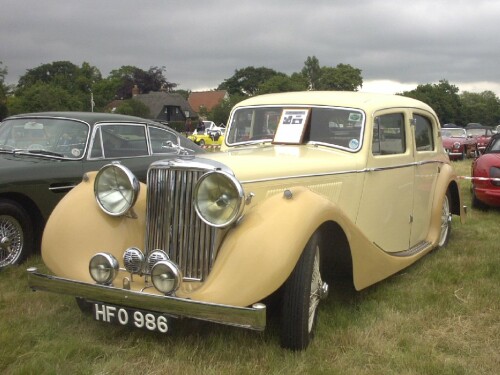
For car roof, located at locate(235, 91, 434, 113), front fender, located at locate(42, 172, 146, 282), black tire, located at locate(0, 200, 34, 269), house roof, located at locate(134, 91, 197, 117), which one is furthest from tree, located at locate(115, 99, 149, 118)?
front fender, located at locate(42, 172, 146, 282)

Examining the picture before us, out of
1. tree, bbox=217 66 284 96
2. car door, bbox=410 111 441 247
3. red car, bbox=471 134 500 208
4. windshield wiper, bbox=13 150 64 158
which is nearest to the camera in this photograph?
car door, bbox=410 111 441 247

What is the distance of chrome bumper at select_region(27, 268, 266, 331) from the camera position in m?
2.72

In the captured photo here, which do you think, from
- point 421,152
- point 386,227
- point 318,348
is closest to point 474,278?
point 386,227

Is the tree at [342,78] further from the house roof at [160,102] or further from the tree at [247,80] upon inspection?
the house roof at [160,102]

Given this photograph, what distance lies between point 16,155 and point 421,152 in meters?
4.33

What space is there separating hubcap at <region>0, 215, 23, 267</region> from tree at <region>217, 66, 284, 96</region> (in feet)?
269

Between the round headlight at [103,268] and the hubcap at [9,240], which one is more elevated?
the round headlight at [103,268]

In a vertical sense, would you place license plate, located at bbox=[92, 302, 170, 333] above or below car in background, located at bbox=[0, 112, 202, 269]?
below

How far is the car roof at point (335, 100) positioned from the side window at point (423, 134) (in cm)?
25

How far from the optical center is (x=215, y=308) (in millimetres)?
2748

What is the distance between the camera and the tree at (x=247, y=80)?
286 feet

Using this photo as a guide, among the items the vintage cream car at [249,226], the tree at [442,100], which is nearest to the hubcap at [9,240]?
the vintage cream car at [249,226]

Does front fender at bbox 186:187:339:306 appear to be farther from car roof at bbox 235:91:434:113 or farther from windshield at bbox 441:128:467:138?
windshield at bbox 441:128:467:138

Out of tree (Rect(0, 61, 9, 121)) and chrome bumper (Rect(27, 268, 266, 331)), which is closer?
chrome bumper (Rect(27, 268, 266, 331))
